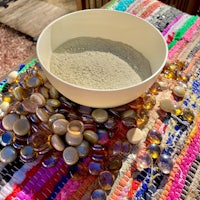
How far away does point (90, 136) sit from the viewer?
0.55 m

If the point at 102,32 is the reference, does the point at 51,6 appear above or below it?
below

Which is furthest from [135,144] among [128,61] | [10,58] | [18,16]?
[18,16]

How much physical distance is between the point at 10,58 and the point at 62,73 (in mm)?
763

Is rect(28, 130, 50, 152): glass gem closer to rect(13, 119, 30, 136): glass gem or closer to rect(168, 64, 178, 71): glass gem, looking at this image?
rect(13, 119, 30, 136): glass gem

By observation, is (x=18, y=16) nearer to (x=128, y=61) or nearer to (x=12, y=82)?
(x=12, y=82)

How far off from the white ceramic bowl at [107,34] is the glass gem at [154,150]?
10 centimetres

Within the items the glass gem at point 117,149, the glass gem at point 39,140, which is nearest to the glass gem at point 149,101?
the glass gem at point 117,149

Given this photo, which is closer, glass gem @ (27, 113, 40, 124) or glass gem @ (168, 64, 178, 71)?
glass gem @ (27, 113, 40, 124)

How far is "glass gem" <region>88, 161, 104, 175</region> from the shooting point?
54 cm

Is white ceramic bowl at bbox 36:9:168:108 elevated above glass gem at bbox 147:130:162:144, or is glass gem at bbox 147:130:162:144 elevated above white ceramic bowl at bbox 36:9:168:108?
white ceramic bowl at bbox 36:9:168:108

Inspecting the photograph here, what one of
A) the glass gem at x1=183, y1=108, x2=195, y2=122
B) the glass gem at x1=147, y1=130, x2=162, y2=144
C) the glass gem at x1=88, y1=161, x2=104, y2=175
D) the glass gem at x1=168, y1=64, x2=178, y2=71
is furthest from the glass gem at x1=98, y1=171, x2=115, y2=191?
the glass gem at x1=168, y1=64, x2=178, y2=71

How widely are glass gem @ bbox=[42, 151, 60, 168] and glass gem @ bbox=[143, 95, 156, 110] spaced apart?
0.21m

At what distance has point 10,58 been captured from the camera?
1239mm

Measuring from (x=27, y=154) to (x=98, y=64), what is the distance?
21 centimetres
